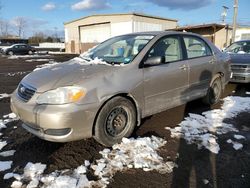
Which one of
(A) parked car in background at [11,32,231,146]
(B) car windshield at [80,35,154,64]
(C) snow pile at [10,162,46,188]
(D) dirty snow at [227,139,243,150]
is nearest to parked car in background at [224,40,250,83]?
(A) parked car in background at [11,32,231,146]

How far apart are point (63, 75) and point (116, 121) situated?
1046 mm

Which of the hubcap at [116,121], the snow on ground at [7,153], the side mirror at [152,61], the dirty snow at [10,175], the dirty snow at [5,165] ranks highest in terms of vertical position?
the side mirror at [152,61]

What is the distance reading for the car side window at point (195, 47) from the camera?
527 centimetres

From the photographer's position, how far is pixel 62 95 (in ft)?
11.3

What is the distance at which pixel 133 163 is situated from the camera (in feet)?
11.2

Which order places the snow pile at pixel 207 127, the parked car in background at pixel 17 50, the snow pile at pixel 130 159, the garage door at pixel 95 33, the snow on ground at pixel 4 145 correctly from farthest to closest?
the parked car in background at pixel 17 50 < the garage door at pixel 95 33 < the snow pile at pixel 207 127 < the snow on ground at pixel 4 145 < the snow pile at pixel 130 159

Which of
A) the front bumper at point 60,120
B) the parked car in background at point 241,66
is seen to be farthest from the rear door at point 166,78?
the parked car in background at point 241,66

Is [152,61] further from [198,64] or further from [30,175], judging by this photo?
[30,175]

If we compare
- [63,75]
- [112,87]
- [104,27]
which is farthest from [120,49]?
[104,27]

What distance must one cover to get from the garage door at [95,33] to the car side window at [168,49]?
2971 centimetres

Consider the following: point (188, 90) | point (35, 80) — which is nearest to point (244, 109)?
point (188, 90)

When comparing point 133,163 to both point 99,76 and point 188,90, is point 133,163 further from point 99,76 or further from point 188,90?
point 188,90

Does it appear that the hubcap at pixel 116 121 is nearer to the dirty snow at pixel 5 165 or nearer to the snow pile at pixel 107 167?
the snow pile at pixel 107 167

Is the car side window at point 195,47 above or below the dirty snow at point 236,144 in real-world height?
above
